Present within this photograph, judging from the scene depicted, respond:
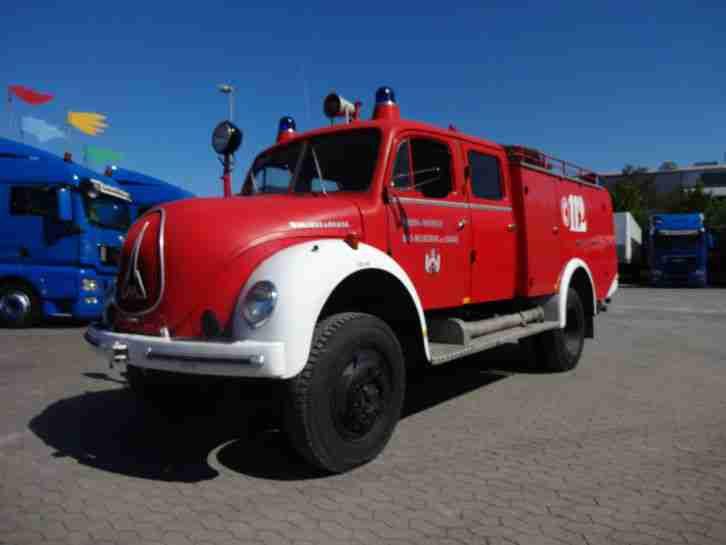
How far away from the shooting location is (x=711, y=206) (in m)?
38.9

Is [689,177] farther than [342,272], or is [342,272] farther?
[689,177]

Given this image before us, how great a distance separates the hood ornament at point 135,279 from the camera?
141 inches

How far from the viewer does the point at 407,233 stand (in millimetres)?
4332

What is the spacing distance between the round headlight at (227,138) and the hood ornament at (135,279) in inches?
71.5

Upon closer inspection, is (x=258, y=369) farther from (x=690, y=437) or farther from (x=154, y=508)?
(x=690, y=437)

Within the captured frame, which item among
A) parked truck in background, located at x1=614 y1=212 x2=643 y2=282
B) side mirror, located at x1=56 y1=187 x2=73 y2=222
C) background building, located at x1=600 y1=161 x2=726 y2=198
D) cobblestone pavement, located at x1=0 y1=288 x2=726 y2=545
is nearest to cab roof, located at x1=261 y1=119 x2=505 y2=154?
cobblestone pavement, located at x1=0 y1=288 x2=726 y2=545

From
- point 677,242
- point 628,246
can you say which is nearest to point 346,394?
point 677,242

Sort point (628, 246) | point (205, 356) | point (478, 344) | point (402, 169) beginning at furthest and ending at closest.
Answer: point (628, 246) → point (478, 344) → point (402, 169) → point (205, 356)

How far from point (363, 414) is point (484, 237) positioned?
224 centimetres

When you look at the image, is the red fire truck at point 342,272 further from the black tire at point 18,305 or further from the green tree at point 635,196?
the green tree at point 635,196

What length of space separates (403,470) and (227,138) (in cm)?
335

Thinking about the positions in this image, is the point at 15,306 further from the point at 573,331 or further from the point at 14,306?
the point at 573,331

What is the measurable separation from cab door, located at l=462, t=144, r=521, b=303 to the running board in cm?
33

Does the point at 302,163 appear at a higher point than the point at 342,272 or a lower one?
higher
